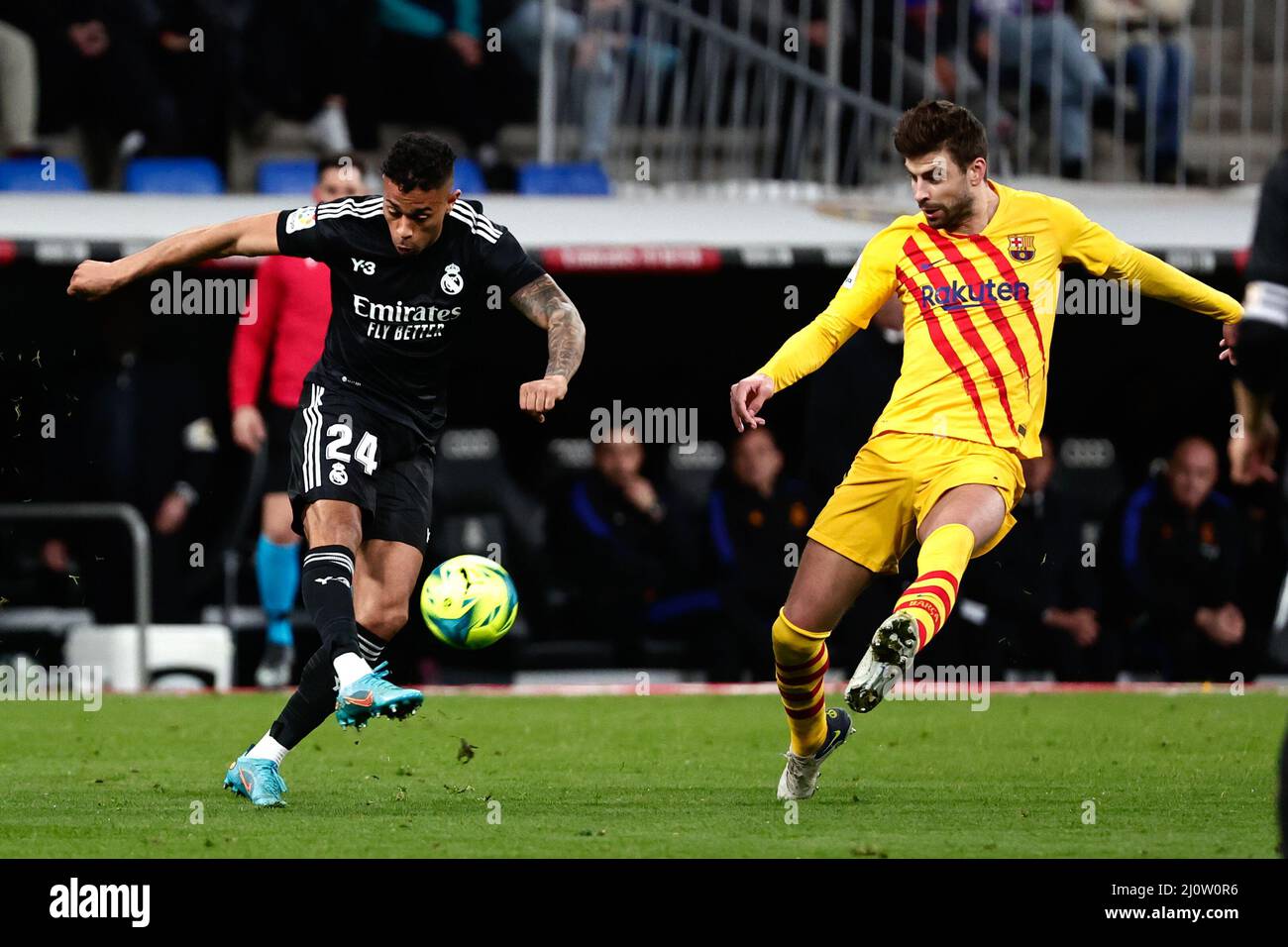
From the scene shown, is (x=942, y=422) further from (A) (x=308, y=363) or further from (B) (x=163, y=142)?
(B) (x=163, y=142)

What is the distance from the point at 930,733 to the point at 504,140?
6.53 m

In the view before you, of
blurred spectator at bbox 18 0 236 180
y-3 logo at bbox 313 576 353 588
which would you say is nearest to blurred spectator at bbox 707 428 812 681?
blurred spectator at bbox 18 0 236 180

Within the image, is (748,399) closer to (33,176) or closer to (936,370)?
(936,370)

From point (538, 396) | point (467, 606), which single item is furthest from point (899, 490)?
point (467, 606)

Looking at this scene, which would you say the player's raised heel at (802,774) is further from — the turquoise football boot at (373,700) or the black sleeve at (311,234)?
the black sleeve at (311,234)

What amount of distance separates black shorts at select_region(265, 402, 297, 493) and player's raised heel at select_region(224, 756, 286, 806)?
3.93m

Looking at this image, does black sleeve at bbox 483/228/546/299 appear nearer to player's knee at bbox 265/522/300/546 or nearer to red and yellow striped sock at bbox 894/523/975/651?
red and yellow striped sock at bbox 894/523/975/651

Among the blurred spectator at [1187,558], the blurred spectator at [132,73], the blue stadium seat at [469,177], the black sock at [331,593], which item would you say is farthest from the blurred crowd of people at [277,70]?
the black sock at [331,593]

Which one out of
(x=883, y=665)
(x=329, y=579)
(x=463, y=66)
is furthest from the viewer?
(x=463, y=66)

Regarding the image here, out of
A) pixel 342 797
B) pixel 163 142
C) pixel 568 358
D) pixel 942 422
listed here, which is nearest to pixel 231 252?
pixel 568 358

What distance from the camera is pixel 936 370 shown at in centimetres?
752

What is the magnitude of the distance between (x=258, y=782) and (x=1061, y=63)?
882 cm
